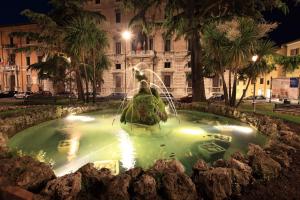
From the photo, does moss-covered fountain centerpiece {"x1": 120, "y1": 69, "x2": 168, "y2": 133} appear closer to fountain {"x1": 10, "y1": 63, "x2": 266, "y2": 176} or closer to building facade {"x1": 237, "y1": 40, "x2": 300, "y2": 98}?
fountain {"x1": 10, "y1": 63, "x2": 266, "y2": 176}

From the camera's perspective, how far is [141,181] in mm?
3898

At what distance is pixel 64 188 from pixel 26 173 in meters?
0.90

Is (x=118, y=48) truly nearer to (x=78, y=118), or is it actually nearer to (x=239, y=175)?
(x=78, y=118)

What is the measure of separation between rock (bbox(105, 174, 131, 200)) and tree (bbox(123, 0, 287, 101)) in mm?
15751

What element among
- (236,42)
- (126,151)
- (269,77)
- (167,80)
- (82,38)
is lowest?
(126,151)

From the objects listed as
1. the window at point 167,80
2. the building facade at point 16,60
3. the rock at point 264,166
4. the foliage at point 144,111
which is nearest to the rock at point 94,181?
the rock at point 264,166

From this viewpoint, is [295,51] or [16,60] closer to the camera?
[295,51]

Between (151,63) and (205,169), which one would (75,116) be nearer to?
(205,169)

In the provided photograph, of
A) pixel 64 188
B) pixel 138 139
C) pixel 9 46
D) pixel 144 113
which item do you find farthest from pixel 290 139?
pixel 9 46

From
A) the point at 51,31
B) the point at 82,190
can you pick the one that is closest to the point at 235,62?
the point at 82,190

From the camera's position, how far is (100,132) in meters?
10.4

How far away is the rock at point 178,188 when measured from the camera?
3.75 metres

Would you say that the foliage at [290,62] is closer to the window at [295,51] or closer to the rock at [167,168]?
the window at [295,51]

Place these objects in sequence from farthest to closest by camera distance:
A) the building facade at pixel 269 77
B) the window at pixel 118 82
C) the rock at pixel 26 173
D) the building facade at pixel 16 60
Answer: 1. the building facade at pixel 16 60
2. the window at pixel 118 82
3. the building facade at pixel 269 77
4. the rock at pixel 26 173
